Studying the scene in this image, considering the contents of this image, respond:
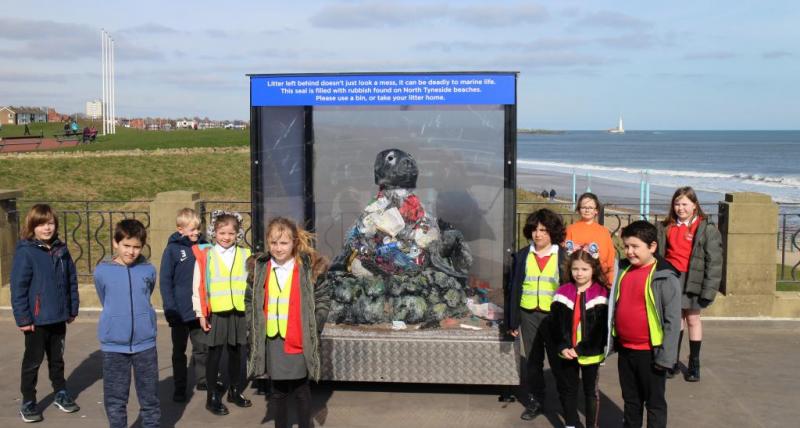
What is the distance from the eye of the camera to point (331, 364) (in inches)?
232

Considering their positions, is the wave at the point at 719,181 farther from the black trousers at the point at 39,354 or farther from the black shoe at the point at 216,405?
the black trousers at the point at 39,354

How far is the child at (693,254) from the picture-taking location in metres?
6.31

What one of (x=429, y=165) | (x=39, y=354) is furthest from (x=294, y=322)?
(x=429, y=165)

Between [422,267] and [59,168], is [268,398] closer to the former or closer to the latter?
[422,267]

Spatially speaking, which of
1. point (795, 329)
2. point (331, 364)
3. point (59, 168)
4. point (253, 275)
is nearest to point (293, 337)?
point (253, 275)

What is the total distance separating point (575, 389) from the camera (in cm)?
510

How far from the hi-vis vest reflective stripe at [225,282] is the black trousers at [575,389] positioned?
2.27 metres

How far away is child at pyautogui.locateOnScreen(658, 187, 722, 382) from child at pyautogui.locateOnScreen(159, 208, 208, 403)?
3.69 m

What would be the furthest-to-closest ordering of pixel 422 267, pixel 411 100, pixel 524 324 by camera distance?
pixel 422 267, pixel 411 100, pixel 524 324

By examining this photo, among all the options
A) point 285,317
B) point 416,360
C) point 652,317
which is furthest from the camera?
point 416,360

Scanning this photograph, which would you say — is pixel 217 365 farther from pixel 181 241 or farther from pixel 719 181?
pixel 719 181

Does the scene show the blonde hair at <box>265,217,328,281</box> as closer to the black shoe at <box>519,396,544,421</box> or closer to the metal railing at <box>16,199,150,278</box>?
the black shoe at <box>519,396,544,421</box>

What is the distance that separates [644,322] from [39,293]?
3.95 meters

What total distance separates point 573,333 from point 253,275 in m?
2.00
